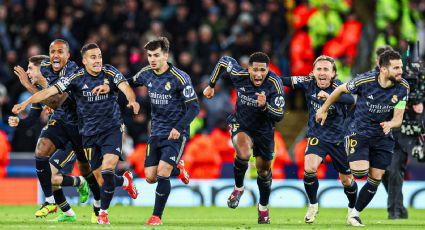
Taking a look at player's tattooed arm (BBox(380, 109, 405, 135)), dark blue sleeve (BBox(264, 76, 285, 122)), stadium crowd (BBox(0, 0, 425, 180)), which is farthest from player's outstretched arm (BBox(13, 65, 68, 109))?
stadium crowd (BBox(0, 0, 425, 180))

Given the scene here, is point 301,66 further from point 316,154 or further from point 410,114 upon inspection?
point 316,154

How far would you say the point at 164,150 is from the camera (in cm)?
1547

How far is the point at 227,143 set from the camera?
2373cm

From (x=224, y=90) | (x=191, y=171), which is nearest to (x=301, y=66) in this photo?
(x=224, y=90)

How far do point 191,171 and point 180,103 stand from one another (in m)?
7.79

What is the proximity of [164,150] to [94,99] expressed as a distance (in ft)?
4.05

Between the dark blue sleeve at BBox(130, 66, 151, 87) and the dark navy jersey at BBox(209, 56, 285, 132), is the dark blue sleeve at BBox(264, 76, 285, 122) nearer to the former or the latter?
the dark navy jersey at BBox(209, 56, 285, 132)

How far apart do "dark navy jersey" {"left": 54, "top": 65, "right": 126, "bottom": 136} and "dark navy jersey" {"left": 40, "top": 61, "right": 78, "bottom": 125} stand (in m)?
0.47

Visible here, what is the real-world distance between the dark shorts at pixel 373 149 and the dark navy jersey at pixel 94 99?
3.29m

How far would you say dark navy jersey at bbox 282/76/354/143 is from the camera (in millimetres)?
16453

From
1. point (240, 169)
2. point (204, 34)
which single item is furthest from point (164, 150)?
point (204, 34)

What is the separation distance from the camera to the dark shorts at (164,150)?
605 inches

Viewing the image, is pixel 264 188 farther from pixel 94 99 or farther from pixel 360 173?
pixel 94 99

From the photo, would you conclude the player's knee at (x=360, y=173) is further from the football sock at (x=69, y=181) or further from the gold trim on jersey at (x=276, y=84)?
the football sock at (x=69, y=181)
